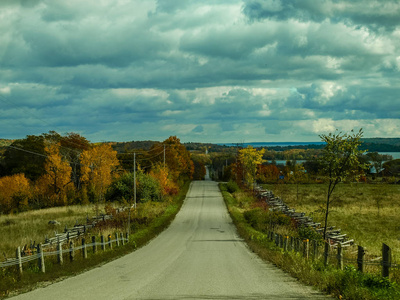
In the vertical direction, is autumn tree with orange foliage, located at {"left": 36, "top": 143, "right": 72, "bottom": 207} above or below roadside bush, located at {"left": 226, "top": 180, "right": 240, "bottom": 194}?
above

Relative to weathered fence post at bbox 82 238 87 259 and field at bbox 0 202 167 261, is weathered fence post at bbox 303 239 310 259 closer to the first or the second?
weathered fence post at bbox 82 238 87 259

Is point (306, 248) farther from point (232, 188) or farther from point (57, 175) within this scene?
point (232, 188)

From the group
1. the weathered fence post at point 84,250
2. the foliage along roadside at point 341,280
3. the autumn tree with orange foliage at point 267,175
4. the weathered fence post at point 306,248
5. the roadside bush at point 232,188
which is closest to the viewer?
the foliage along roadside at point 341,280

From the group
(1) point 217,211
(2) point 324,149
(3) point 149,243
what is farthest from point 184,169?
(2) point 324,149

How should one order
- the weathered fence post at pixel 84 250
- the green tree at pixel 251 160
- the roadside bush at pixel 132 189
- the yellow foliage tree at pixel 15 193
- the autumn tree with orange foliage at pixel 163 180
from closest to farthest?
1. the weathered fence post at pixel 84 250
2. the roadside bush at pixel 132 189
3. the autumn tree with orange foliage at pixel 163 180
4. the yellow foliage tree at pixel 15 193
5. the green tree at pixel 251 160

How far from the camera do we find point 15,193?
71688 mm

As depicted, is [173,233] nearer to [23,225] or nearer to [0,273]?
[23,225]

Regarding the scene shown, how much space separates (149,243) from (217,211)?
25189 mm

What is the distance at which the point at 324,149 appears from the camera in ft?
66.6

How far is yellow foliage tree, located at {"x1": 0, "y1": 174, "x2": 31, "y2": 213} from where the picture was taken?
7206cm

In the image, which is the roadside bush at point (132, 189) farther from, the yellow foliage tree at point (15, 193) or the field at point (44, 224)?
the yellow foliage tree at point (15, 193)

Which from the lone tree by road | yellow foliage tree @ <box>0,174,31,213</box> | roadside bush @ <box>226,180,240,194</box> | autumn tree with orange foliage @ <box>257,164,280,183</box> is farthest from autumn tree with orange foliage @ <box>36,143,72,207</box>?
the lone tree by road

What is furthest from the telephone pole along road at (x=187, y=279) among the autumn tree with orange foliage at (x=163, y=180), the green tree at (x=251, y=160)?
Answer: the green tree at (x=251, y=160)

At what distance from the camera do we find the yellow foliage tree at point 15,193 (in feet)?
236
